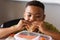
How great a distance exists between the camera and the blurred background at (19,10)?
2.07m

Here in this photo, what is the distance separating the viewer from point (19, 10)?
2205 mm

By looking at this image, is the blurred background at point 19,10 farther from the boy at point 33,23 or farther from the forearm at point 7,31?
the forearm at point 7,31

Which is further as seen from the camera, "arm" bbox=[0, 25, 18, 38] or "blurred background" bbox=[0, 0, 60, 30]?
"blurred background" bbox=[0, 0, 60, 30]

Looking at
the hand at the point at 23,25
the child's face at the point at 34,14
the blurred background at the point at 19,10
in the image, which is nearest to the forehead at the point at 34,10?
the child's face at the point at 34,14

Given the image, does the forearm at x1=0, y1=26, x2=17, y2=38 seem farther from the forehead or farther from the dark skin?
the forehead

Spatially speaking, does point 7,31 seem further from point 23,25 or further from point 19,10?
point 19,10

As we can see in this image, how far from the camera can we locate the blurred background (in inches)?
81.4

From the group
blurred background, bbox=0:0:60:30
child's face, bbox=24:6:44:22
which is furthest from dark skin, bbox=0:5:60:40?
blurred background, bbox=0:0:60:30

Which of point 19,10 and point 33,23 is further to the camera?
point 19,10

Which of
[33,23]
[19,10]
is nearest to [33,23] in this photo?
[33,23]

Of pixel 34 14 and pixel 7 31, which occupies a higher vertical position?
pixel 34 14

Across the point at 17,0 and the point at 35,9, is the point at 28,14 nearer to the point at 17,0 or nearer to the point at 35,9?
the point at 35,9

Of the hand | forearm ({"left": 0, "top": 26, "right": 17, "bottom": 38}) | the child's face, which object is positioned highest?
the child's face

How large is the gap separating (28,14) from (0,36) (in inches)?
11.0
